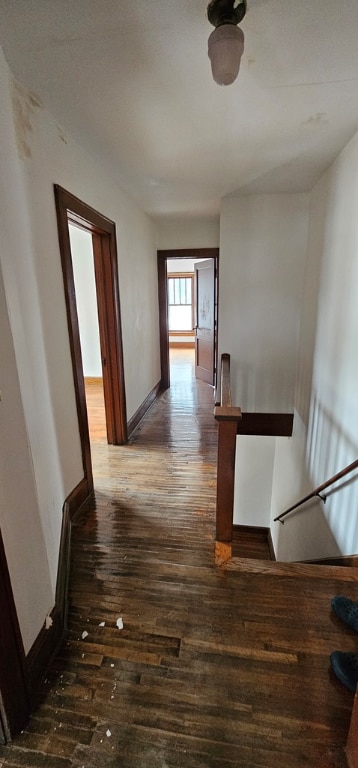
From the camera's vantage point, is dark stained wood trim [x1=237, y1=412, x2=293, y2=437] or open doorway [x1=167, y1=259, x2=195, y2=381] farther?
open doorway [x1=167, y1=259, x2=195, y2=381]

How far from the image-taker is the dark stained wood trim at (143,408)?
3.54 meters

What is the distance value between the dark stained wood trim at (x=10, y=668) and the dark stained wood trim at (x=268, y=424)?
3209 millimetres

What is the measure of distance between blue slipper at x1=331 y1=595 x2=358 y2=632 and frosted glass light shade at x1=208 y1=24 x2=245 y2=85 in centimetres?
229

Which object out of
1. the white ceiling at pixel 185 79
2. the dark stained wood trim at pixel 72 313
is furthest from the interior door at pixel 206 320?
the dark stained wood trim at pixel 72 313

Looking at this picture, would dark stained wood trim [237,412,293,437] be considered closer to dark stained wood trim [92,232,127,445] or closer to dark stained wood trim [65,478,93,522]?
dark stained wood trim [92,232,127,445]

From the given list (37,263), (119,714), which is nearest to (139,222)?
(37,263)

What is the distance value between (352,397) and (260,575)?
123cm

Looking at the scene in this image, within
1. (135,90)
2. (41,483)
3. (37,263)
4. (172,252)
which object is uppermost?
(135,90)

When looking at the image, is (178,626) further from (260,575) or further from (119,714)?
(260,575)

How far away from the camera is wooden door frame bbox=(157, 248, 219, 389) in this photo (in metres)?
4.62

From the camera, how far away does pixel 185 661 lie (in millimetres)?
1345

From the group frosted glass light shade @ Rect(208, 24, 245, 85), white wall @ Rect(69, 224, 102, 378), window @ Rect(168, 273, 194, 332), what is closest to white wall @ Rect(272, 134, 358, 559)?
frosted glass light shade @ Rect(208, 24, 245, 85)

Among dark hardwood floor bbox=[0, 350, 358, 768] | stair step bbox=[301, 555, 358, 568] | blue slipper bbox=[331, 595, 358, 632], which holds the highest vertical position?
blue slipper bbox=[331, 595, 358, 632]

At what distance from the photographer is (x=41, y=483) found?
4.95ft
